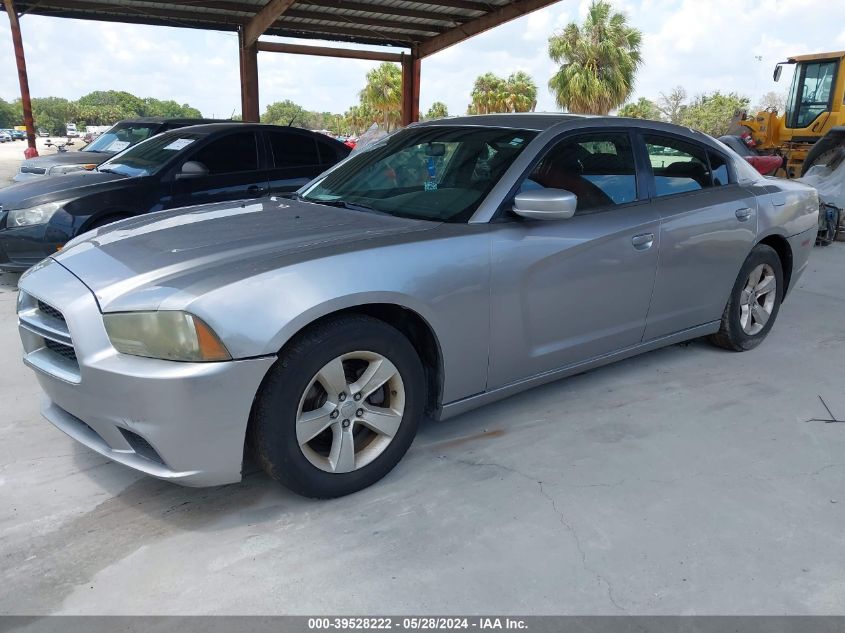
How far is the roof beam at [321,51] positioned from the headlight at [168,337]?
40.8ft

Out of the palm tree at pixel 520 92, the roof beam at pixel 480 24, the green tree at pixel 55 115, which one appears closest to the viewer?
the roof beam at pixel 480 24

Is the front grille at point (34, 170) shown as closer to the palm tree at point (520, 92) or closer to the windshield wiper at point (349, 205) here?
the windshield wiper at point (349, 205)

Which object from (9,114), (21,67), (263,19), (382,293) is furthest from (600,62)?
(9,114)

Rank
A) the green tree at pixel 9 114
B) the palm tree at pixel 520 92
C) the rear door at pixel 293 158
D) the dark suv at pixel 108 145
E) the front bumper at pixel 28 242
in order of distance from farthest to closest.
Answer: the green tree at pixel 9 114, the palm tree at pixel 520 92, the dark suv at pixel 108 145, the rear door at pixel 293 158, the front bumper at pixel 28 242

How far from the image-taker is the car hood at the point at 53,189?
574 cm

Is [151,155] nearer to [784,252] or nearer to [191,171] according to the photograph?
[191,171]

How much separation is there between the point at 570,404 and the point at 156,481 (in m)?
2.15

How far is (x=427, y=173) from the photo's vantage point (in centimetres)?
348

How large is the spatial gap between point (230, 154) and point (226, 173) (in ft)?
0.74

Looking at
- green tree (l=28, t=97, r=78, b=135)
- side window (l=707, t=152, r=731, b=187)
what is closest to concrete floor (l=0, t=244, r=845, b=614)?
side window (l=707, t=152, r=731, b=187)

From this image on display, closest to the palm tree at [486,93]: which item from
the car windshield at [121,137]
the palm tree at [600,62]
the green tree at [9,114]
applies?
the palm tree at [600,62]

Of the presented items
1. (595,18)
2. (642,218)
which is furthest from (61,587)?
(595,18)

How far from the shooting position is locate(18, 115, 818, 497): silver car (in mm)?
2350

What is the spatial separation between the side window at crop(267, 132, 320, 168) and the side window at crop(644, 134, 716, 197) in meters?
4.05
